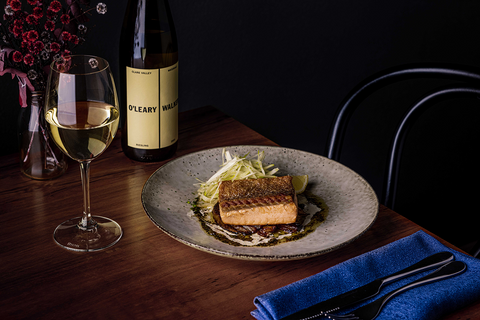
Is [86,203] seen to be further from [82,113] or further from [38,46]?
[38,46]

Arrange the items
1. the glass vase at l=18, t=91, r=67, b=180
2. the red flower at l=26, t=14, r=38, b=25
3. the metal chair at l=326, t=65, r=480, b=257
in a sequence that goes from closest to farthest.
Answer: the red flower at l=26, t=14, r=38, b=25 < the glass vase at l=18, t=91, r=67, b=180 < the metal chair at l=326, t=65, r=480, b=257

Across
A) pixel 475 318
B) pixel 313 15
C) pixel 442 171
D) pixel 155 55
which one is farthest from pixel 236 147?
pixel 442 171

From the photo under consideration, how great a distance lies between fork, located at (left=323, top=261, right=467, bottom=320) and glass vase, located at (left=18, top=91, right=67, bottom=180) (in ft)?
2.32

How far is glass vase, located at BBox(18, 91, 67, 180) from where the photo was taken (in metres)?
1.07

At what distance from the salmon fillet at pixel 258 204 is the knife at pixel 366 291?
21 centimetres

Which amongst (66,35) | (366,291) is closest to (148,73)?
(66,35)

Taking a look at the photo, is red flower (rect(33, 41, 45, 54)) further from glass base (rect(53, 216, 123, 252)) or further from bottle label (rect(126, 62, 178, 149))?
glass base (rect(53, 216, 123, 252))

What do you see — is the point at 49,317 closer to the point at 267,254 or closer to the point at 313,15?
the point at 267,254

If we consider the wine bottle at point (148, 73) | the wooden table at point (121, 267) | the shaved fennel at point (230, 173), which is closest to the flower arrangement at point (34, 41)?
the wine bottle at point (148, 73)

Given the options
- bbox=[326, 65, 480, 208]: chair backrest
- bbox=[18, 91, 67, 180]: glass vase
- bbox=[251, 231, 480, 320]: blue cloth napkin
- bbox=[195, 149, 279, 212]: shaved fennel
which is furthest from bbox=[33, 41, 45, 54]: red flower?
bbox=[326, 65, 480, 208]: chair backrest

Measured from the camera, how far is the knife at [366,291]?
705 mm

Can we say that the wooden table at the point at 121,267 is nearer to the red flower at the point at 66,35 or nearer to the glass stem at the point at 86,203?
the glass stem at the point at 86,203

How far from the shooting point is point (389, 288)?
77 cm

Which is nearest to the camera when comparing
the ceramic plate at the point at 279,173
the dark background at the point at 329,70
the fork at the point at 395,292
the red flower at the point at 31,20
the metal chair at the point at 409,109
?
the fork at the point at 395,292
